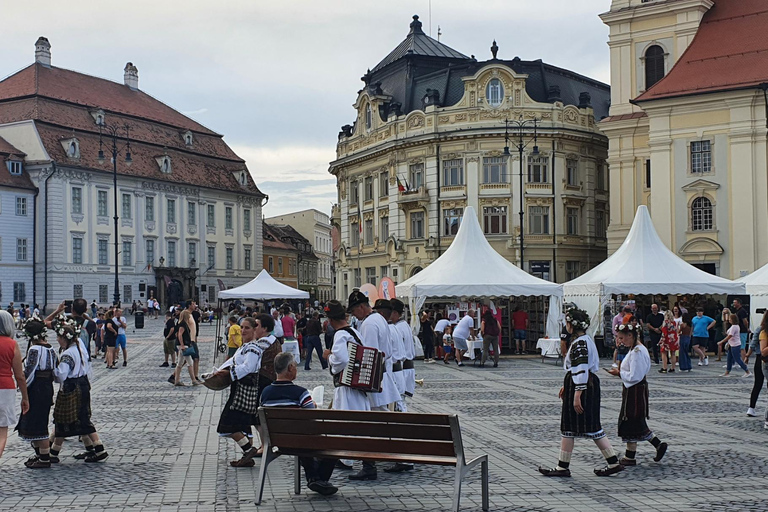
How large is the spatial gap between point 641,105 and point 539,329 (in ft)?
53.4

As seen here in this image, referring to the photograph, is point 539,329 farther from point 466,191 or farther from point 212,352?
point 466,191

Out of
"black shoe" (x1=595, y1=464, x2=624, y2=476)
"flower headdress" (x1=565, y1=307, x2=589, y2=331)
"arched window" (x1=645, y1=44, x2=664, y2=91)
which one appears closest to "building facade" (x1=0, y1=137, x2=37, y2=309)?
"arched window" (x1=645, y1=44, x2=664, y2=91)

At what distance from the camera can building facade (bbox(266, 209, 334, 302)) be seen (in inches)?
4186

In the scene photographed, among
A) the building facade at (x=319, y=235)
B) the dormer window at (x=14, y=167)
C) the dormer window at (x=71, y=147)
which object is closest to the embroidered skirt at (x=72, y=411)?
the dormer window at (x=14, y=167)

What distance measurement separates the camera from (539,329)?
29.6m

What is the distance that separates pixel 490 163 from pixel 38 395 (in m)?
43.9

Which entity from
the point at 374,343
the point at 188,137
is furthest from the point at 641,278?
the point at 188,137

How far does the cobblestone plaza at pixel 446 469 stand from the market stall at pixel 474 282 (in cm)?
1070

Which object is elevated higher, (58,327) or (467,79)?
(467,79)

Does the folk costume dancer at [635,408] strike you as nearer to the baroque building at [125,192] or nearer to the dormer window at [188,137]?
the baroque building at [125,192]

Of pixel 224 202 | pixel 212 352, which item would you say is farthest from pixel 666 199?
pixel 224 202

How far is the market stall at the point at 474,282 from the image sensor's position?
27.1 meters

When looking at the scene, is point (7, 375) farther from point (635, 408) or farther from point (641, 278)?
point (641, 278)

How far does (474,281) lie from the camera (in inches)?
1076
